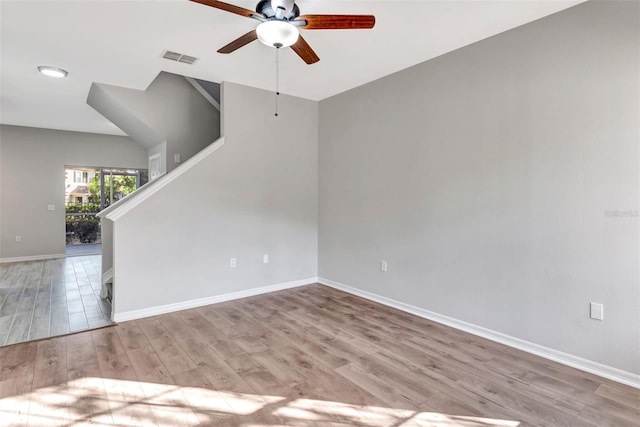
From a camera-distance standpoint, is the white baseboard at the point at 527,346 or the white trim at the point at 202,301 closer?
the white baseboard at the point at 527,346

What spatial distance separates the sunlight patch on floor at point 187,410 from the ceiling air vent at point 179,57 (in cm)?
292

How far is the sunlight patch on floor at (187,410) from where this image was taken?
1.89 meters

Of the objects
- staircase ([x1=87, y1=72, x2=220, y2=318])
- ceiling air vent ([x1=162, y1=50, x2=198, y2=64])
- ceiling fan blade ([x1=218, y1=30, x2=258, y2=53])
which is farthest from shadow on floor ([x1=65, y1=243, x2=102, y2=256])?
ceiling fan blade ([x1=218, y1=30, x2=258, y2=53])

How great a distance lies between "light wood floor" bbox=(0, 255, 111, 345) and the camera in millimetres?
3225

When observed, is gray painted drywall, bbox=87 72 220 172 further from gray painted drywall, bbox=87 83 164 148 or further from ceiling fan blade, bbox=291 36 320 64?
ceiling fan blade, bbox=291 36 320 64

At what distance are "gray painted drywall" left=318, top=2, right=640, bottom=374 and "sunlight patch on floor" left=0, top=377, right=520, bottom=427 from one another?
118cm

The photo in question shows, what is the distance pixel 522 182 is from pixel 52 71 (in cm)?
492

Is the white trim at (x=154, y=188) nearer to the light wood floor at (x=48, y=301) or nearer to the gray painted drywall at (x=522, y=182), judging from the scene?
the light wood floor at (x=48, y=301)

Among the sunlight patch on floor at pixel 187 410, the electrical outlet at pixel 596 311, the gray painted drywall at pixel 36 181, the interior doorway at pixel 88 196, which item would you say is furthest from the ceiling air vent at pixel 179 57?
the gray painted drywall at pixel 36 181

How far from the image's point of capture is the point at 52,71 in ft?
12.1

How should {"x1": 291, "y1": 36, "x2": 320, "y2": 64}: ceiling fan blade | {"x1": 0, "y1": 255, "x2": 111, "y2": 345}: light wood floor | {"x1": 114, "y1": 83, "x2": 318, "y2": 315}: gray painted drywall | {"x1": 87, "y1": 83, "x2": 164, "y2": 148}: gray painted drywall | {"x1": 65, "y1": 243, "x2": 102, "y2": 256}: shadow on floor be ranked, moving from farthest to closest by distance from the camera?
1. {"x1": 65, "y1": 243, "x2": 102, "y2": 256}: shadow on floor
2. {"x1": 87, "y1": 83, "x2": 164, "y2": 148}: gray painted drywall
3. {"x1": 114, "y1": 83, "x2": 318, "y2": 315}: gray painted drywall
4. {"x1": 0, "y1": 255, "x2": 111, "y2": 345}: light wood floor
5. {"x1": 291, "y1": 36, "x2": 320, "y2": 64}: ceiling fan blade

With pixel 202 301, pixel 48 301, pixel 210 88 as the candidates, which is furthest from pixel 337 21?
pixel 48 301

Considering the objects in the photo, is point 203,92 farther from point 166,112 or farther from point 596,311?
point 596,311

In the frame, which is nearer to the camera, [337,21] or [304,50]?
[337,21]
